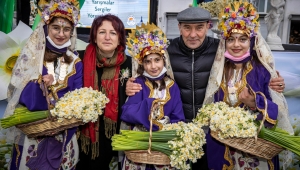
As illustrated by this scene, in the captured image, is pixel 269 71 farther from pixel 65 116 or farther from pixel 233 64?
pixel 65 116

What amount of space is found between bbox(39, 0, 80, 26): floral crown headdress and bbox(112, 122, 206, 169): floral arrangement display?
4.03ft

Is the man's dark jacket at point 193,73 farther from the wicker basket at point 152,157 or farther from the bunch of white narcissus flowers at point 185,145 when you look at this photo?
the wicker basket at point 152,157

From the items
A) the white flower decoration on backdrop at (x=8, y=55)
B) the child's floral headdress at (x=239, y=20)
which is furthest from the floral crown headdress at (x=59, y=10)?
the child's floral headdress at (x=239, y=20)

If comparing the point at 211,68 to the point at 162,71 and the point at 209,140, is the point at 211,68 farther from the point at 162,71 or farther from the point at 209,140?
the point at 209,140

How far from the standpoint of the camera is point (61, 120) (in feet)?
7.61

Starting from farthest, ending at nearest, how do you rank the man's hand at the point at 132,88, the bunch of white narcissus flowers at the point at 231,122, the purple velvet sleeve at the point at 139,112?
the man's hand at the point at 132,88, the purple velvet sleeve at the point at 139,112, the bunch of white narcissus flowers at the point at 231,122

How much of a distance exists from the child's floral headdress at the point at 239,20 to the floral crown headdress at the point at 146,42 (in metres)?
0.56

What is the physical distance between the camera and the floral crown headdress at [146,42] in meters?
2.74

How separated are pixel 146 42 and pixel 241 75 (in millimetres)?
916

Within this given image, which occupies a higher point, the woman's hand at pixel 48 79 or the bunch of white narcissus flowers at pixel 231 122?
the woman's hand at pixel 48 79

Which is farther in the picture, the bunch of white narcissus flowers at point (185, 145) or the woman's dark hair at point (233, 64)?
the woman's dark hair at point (233, 64)

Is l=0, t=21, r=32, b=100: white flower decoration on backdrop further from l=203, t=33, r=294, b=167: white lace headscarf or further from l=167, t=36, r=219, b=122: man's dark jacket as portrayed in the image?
l=203, t=33, r=294, b=167: white lace headscarf

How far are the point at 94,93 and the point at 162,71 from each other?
66 centimetres

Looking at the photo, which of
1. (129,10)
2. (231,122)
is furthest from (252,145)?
(129,10)
